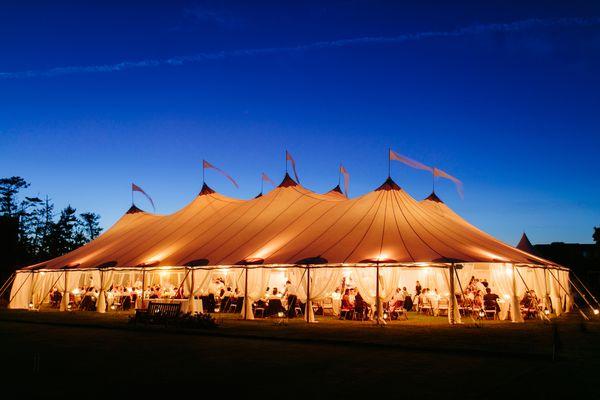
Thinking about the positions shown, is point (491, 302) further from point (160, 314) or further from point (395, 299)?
point (160, 314)

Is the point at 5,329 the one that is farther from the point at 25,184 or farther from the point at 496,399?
the point at 25,184

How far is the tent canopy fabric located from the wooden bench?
1.96 m

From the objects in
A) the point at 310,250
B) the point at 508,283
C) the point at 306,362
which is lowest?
the point at 306,362

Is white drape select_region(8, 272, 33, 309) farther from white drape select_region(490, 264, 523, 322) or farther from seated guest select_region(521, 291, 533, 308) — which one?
seated guest select_region(521, 291, 533, 308)

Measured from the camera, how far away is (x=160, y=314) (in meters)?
13.2

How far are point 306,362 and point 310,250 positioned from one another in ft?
21.7

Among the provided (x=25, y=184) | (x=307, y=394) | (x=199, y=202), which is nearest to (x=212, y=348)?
(x=307, y=394)

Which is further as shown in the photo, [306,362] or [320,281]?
[320,281]

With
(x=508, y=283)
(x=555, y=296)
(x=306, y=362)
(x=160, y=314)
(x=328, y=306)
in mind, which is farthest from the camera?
(x=328, y=306)

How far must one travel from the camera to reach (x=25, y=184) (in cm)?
4994

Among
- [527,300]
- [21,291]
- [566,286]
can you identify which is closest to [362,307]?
[527,300]

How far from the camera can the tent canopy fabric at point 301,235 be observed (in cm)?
1298

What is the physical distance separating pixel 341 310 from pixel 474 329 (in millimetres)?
4113

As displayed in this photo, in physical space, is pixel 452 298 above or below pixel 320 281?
below
